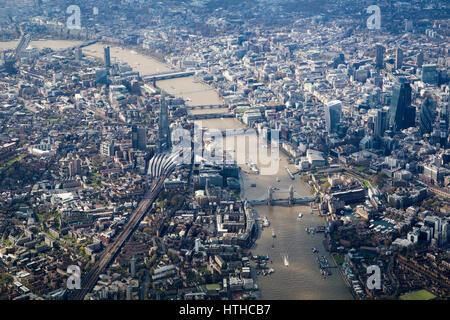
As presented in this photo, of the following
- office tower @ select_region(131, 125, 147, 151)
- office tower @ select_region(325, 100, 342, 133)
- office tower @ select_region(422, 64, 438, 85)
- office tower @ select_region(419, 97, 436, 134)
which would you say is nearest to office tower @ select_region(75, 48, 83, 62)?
office tower @ select_region(131, 125, 147, 151)

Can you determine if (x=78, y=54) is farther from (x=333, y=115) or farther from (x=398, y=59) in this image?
(x=333, y=115)

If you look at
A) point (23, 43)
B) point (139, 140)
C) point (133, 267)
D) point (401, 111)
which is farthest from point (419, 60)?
point (133, 267)

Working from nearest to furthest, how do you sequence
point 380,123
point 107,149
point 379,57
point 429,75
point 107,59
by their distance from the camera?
point 107,149 < point 380,123 < point 429,75 < point 379,57 < point 107,59

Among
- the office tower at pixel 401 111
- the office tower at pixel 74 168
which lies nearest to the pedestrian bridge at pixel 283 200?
the office tower at pixel 74 168

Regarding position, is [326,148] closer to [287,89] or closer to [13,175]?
[287,89]

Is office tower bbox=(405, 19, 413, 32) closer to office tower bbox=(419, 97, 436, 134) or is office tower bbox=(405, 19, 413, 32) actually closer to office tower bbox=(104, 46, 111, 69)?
office tower bbox=(419, 97, 436, 134)

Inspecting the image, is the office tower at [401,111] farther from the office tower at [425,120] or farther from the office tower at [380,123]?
the office tower at [380,123]
